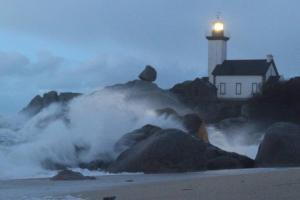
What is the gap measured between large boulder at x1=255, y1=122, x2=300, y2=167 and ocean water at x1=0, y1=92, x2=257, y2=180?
151 inches

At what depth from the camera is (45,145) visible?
17219mm

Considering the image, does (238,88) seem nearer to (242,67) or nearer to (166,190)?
(242,67)

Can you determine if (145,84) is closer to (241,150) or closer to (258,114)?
(241,150)

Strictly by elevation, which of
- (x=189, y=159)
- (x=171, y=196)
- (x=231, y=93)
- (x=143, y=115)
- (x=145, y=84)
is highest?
(x=231, y=93)

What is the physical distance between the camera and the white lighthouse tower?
6281 centimetres

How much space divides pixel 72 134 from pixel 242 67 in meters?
44.3

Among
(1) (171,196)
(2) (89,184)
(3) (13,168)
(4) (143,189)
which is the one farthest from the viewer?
(3) (13,168)

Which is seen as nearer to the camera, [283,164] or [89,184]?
[89,184]

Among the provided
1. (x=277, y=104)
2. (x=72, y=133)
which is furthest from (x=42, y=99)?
(x=277, y=104)

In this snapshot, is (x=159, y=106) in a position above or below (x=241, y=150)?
above

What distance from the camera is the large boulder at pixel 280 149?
1669 centimetres

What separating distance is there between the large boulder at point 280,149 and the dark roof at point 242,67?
1736 inches

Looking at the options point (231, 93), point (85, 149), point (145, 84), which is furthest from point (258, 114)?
point (85, 149)

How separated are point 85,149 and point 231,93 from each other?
4455 centimetres
